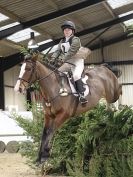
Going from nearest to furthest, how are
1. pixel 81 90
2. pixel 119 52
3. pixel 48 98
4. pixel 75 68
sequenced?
pixel 48 98, pixel 81 90, pixel 75 68, pixel 119 52

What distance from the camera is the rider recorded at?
6172 mm

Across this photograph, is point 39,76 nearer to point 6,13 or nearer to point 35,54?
point 35,54

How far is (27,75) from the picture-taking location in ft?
18.6

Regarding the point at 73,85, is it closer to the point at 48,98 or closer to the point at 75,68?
the point at 75,68

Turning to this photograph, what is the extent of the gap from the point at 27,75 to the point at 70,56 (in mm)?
821

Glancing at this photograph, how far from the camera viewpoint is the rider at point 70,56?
6.17 m

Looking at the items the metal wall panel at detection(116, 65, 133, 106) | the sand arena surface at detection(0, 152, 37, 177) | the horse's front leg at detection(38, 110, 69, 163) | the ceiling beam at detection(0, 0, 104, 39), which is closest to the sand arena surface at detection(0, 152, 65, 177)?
the sand arena surface at detection(0, 152, 37, 177)

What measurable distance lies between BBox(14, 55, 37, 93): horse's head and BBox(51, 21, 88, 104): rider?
0.50 m

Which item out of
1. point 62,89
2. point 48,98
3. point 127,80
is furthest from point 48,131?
point 127,80

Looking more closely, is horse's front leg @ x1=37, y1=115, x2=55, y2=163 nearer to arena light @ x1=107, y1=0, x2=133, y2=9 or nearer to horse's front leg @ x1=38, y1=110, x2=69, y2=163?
horse's front leg @ x1=38, y1=110, x2=69, y2=163

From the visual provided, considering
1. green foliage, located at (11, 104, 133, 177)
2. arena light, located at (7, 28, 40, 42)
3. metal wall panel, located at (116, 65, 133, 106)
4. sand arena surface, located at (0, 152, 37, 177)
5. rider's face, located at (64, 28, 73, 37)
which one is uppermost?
arena light, located at (7, 28, 40, 42)

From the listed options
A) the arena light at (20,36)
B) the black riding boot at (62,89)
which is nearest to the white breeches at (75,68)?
the black riding boot at (62,89)

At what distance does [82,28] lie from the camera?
20234 mm

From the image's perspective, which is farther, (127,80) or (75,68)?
(127,80)
